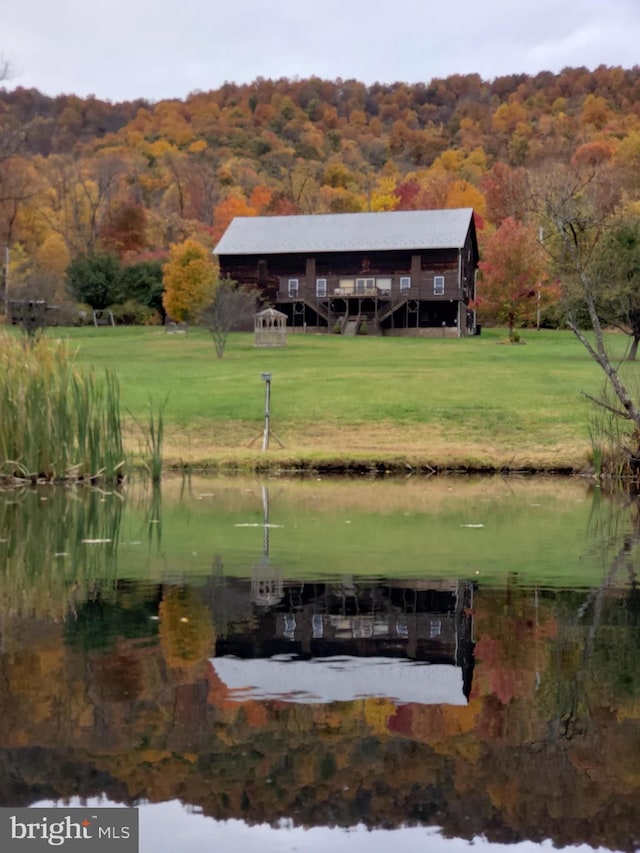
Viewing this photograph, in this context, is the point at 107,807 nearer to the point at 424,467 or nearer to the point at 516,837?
the point at 516,837

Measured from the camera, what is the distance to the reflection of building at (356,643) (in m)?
6.38

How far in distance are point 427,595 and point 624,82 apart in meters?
134

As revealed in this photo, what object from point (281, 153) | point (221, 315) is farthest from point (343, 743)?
point (281, 153)

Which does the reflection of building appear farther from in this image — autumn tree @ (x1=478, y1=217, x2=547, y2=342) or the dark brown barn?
the dark brown barn

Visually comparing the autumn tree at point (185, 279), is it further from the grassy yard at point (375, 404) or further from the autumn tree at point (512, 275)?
the grassy yard at point (375, 404)

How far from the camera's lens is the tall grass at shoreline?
16359mm

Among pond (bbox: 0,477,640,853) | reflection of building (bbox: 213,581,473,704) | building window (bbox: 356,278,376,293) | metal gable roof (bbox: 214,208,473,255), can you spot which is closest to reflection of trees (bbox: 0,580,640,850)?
pond (bbox: 0,477,640,853)

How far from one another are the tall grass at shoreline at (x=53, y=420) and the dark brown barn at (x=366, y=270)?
50.2 meters

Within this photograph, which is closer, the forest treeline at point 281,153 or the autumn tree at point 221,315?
the autumn tree at point 221,315

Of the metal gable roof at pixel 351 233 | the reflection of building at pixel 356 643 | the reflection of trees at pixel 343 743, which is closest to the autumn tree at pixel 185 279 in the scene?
the metal gable roof at pixel 351 233

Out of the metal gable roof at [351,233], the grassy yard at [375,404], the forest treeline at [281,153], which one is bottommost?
the grassy yard at [375,404]

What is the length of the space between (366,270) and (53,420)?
54.2 m

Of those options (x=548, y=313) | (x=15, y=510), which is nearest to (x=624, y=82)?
(x=548, y=313)

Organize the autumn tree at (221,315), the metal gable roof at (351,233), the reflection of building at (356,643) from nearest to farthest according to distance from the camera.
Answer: the reflection of building at (356,643) < the autumn tree at (221,315) < the metal gable roof at (351,233)
